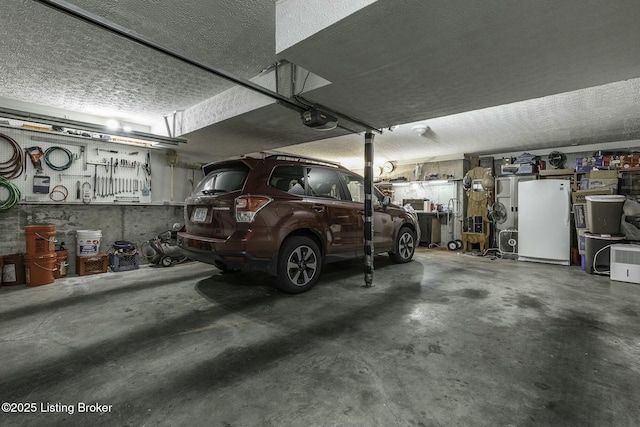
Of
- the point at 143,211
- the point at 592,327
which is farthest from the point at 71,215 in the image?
the point at 592,327

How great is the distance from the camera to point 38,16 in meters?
2.34

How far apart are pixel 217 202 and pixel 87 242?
325 centimetres

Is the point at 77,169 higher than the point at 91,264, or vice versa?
the point at 77,169

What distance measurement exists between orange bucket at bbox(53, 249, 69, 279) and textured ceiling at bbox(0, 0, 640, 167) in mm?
2345

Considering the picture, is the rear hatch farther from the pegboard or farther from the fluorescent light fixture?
the pegboard

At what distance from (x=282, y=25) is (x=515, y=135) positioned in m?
5.85

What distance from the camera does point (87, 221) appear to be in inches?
203

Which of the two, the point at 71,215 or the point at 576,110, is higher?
the point at 576,110

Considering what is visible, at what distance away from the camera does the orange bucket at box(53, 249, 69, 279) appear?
14.7 feet

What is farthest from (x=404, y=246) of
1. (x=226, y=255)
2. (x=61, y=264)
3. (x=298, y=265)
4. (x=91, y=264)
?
(x=61, y=264)

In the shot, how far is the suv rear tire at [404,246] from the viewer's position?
5.37 meters

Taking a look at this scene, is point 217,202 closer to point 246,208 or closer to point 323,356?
point 246,208

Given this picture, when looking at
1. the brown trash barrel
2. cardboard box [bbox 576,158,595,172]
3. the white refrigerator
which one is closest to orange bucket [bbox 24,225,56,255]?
the brown trash barrel

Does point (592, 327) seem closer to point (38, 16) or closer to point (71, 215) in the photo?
point (38, 16)
